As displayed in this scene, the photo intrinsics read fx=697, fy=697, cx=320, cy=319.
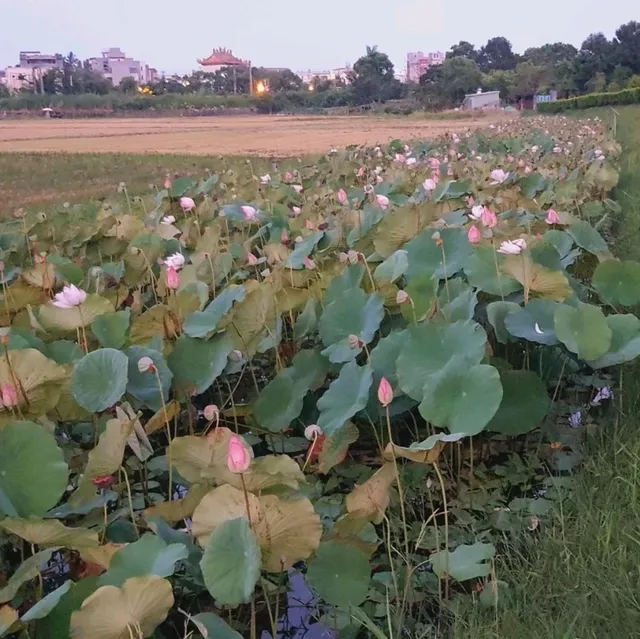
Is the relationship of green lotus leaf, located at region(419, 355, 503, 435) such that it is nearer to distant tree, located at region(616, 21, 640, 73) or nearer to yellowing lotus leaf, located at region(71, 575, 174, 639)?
yellowing lotus leaf, located at region(71, 575, 174, 639)

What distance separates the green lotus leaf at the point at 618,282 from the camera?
1.74 metres

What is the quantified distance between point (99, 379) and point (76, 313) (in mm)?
390

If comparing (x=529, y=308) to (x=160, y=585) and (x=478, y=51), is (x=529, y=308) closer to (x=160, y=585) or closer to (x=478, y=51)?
(x=160, y=585)

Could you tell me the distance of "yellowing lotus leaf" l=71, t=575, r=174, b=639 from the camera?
80 cm

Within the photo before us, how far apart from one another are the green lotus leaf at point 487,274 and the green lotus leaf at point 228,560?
3.18ft

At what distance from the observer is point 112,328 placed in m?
1.58

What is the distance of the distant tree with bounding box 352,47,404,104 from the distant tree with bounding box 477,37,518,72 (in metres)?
20.1

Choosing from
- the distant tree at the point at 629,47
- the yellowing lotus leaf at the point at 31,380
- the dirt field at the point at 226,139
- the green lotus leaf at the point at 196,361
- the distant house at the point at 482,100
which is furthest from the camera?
the distant house at the point at 482,100

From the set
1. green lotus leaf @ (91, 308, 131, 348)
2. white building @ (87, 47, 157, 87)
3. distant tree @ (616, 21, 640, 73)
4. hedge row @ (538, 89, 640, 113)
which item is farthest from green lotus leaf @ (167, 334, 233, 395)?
white building @ (87, 47, 157, 87)

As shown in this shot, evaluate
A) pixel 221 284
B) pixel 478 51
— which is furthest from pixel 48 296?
pixel 478 51

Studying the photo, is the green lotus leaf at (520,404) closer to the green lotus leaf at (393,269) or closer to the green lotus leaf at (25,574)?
the green lotus leaf at (393,269)

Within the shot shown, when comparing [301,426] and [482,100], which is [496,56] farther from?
[301,426]

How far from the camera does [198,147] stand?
648 inches

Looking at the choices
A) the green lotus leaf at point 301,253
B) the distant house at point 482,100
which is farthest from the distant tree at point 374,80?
the green lotus leaf at point 301,253
